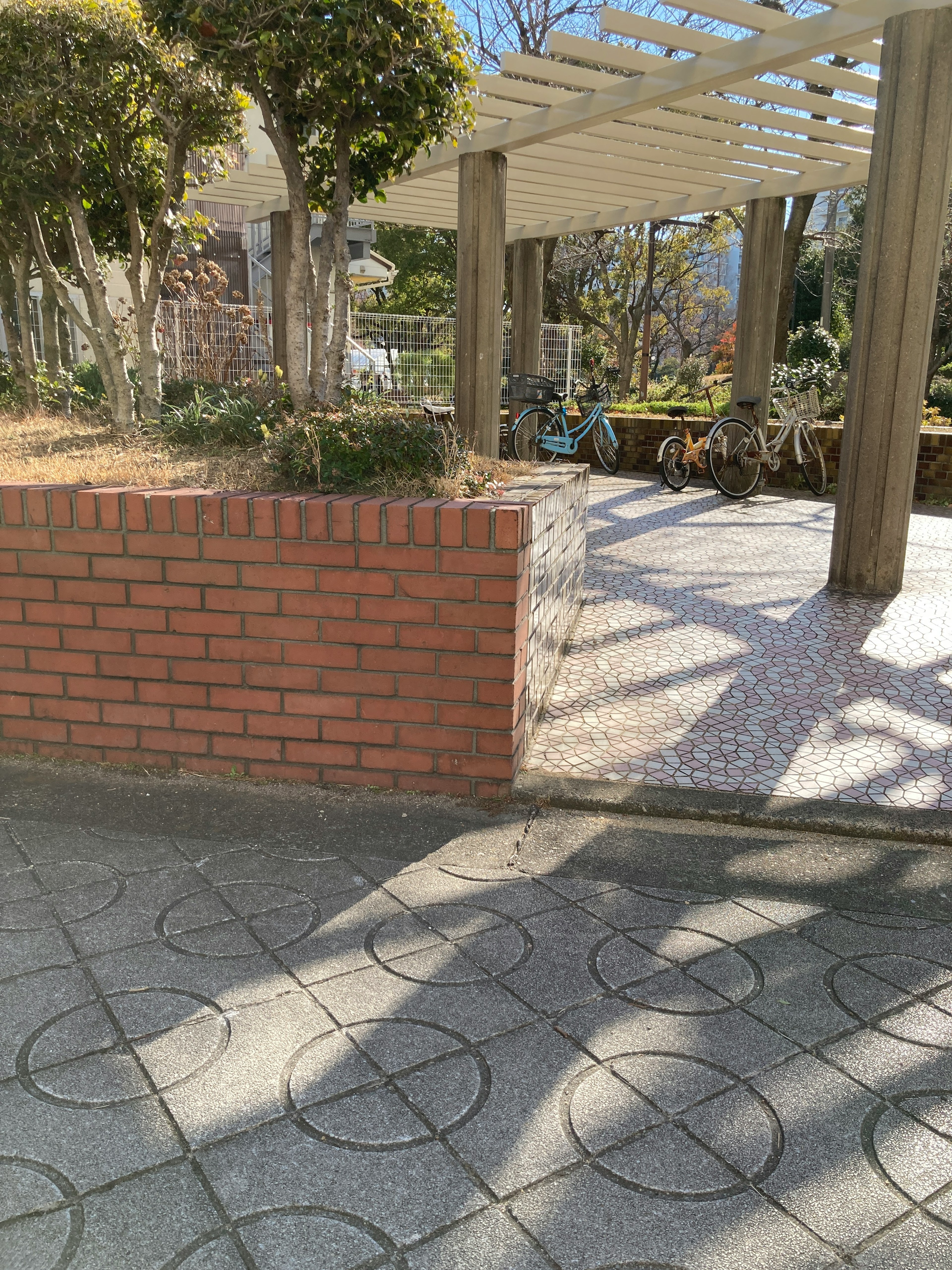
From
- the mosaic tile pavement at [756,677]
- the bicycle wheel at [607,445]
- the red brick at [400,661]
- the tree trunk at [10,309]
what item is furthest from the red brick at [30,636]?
the bicycle wheel at [607,445]

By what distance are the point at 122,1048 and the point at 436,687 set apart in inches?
59.4

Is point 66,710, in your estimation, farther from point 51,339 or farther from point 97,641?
point 51,339

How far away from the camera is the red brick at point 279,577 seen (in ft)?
10.7

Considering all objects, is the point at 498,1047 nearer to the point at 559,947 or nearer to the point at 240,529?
the point at 559,947

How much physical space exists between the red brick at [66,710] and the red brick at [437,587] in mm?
1195

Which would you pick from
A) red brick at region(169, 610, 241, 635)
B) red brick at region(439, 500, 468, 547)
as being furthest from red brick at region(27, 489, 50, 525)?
red brick at region(439, 500, 468, 547)

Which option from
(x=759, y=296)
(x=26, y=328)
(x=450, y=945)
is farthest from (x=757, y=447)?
(x=450, y=945)

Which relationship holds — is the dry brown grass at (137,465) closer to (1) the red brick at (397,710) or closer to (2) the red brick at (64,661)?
(2) the red brick at (64,661)

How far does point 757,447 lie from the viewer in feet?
32.6

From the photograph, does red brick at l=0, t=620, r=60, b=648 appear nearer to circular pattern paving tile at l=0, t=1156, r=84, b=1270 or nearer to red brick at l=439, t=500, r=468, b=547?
red brick at l=439, t=500, r=468, b=547

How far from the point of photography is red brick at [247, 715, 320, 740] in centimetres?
335

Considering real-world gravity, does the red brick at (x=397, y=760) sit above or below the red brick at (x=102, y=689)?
below

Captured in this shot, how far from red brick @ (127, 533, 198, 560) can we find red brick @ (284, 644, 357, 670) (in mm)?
434

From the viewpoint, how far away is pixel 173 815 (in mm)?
3143
